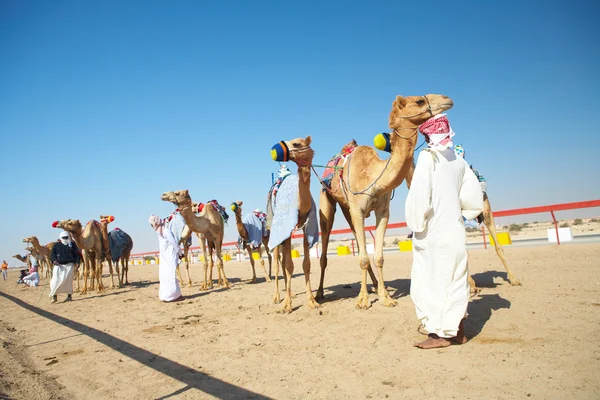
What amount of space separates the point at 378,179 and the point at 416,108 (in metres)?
1.39

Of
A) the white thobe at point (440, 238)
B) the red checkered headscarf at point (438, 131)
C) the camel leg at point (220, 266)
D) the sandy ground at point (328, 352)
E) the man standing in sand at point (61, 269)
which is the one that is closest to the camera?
the sandy ground at point (328, 352)

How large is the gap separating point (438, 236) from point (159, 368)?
3.53 meters

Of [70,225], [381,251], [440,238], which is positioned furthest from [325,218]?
[70,225]

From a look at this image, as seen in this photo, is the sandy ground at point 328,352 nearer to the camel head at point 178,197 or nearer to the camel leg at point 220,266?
the camel head at point 178,197

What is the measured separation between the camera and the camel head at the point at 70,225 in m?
13.2

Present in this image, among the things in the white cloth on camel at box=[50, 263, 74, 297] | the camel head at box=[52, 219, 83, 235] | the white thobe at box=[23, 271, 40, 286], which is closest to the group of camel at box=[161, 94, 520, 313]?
the white cloth on camel at box=[50, 263, 74, 297]

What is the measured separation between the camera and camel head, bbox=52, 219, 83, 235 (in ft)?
43.4

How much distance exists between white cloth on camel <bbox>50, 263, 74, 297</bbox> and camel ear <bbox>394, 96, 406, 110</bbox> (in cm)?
1205

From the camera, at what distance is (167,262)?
10117 millimetres

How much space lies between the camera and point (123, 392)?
375cm

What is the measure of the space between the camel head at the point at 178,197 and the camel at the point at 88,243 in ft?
18.3

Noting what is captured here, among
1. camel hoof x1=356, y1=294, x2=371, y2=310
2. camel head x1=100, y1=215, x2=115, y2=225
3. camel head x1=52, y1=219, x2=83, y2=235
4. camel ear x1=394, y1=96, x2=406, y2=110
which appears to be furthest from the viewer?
camel head x1=100, y1=215, x2=115, y2=225

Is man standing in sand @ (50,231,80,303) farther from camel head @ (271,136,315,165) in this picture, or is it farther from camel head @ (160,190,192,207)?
camel head @ (271,136,315,165)

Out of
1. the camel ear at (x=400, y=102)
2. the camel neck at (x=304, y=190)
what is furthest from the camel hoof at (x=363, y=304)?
the camel ear at (x=400, y=102)
